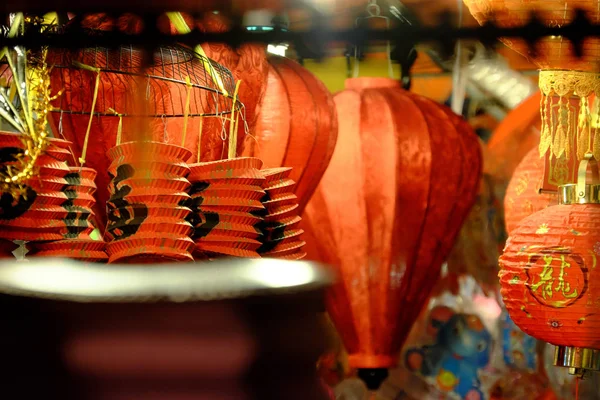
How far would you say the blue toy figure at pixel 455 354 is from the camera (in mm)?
3906

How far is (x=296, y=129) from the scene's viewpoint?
8.33ft

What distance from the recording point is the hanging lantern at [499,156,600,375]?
6.18ft

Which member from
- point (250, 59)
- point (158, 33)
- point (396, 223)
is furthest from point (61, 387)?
point (396, 223)

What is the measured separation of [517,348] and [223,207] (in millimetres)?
2595

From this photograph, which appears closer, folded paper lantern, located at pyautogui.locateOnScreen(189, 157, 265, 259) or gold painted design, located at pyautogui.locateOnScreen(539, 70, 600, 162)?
folded paper lantern, located at pyautogui.locateOnScreen(189, 157, 265, 259)

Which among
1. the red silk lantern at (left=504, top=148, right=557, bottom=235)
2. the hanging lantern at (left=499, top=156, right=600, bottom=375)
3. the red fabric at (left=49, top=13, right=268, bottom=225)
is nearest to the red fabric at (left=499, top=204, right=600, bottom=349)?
the hanging lantern at (left=499, top=156, right=600, bottom=375)

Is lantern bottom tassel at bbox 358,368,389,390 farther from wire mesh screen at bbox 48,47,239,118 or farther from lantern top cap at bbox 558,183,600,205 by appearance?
wire mesh screen at bbox 48,47,239,118

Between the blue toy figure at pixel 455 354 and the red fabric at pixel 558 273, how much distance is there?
194 centimetres

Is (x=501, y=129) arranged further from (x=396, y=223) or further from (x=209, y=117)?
(x=209, y=117)

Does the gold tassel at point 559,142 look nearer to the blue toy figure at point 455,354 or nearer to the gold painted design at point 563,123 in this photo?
the gold painted design at point 563,123

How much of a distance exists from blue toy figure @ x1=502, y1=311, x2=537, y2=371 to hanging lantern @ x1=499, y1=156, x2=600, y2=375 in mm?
1837

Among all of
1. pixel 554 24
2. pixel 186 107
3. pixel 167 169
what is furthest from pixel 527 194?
pixel 554 24

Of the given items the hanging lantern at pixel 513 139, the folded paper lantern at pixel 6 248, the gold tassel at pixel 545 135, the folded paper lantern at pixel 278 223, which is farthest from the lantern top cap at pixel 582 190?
the hanging lantern at pixel 513 139

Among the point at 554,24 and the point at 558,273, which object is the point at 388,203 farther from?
the point at 554,24
